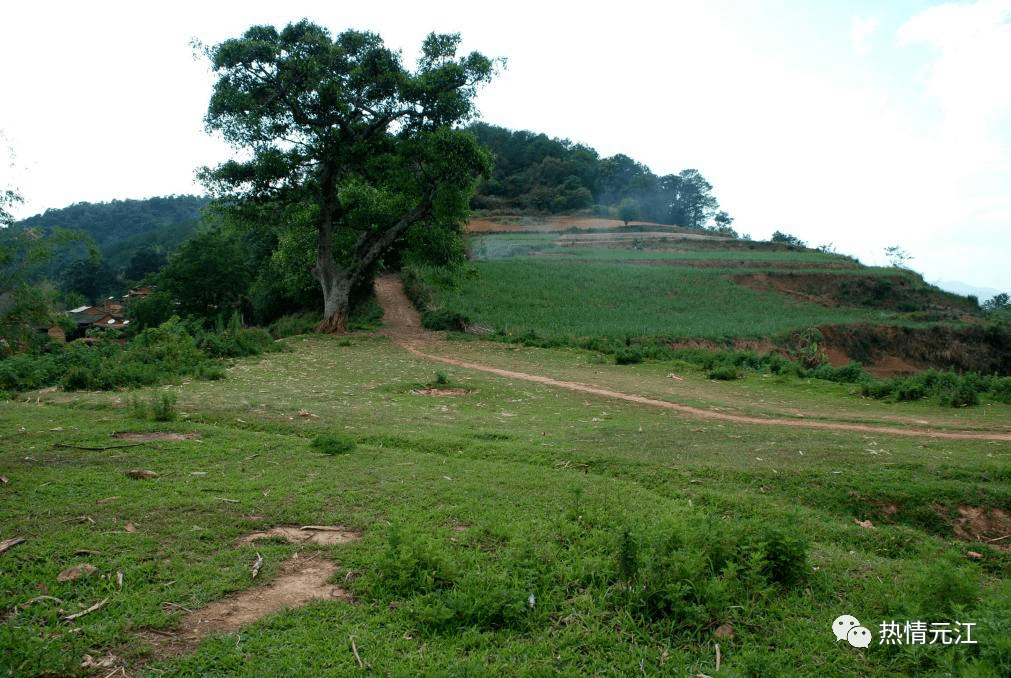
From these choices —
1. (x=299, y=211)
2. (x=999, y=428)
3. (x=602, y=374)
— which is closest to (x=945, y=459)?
(x=999, y=428)

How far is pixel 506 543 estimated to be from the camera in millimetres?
5383

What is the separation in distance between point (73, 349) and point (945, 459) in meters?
17.3

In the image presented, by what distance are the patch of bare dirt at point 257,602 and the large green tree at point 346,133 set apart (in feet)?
67.7

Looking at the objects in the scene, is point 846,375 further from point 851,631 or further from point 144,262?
point 144,262

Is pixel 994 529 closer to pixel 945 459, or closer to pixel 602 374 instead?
pixel 945 459

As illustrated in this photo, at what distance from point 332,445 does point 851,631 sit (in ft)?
19.8

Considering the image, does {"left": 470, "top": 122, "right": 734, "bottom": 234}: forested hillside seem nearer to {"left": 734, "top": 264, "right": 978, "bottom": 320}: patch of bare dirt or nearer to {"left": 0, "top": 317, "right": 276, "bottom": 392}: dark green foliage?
{"left": 734, "top": 264, "right": 978, "bottom": 320}: patch of bare dirt

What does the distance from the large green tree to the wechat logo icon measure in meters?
22.2

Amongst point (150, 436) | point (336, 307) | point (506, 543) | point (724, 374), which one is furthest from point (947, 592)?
point (336, 307)

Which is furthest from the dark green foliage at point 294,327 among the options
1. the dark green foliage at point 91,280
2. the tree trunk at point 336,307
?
the dark green foliage at point 91,280

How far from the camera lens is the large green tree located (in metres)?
23.7

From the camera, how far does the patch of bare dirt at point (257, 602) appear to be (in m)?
3.90

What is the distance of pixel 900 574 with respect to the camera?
201 inches

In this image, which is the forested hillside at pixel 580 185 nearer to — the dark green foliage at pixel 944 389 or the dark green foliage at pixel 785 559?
the dark green foliage at pixel 944 389
